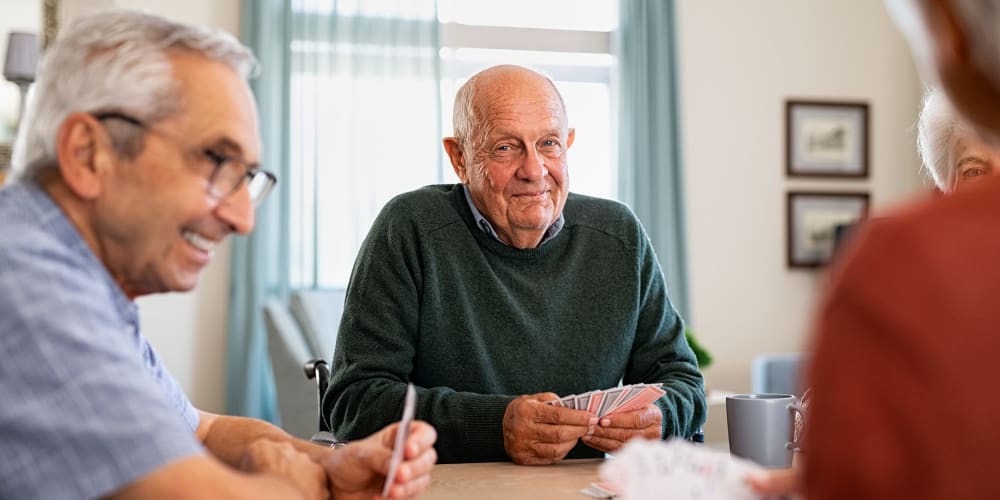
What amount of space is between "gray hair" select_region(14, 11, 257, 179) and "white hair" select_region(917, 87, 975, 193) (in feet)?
4.57

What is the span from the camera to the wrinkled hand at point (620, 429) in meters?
1.73

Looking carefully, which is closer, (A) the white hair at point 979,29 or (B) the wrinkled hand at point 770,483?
(A) the white hair at point 979,29

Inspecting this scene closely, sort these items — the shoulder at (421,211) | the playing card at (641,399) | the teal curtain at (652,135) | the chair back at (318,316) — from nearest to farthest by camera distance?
the playing card at (641,399) → the shoulder at (421,211) → the chair back at (318,316) → the teal curtain at (652,135)

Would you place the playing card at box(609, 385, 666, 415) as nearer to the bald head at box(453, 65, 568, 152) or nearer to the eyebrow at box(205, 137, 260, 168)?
the bald head at box(453, 65, 568, 152)

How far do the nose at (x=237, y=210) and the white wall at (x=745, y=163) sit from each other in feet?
15.4

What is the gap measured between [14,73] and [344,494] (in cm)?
386

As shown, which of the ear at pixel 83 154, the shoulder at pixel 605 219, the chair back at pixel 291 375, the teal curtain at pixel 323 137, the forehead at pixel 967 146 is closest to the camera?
the ear at pixel 83 154

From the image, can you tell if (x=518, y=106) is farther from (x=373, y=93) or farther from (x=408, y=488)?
(x=373, y=93)

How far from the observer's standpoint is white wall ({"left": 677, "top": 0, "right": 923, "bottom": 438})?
19.0 feet

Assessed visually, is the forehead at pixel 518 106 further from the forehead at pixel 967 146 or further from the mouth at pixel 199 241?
the mouth at pixel 199 241

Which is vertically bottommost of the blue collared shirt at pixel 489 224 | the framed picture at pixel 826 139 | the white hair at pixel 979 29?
the blue collared shirt at pixel 489 224

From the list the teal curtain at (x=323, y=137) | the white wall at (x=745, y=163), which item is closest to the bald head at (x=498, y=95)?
the teal curtain at (x=323, y=137)

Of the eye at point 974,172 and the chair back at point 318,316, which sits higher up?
the eye at point 974,172

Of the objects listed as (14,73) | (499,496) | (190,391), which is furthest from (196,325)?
(499,496)
